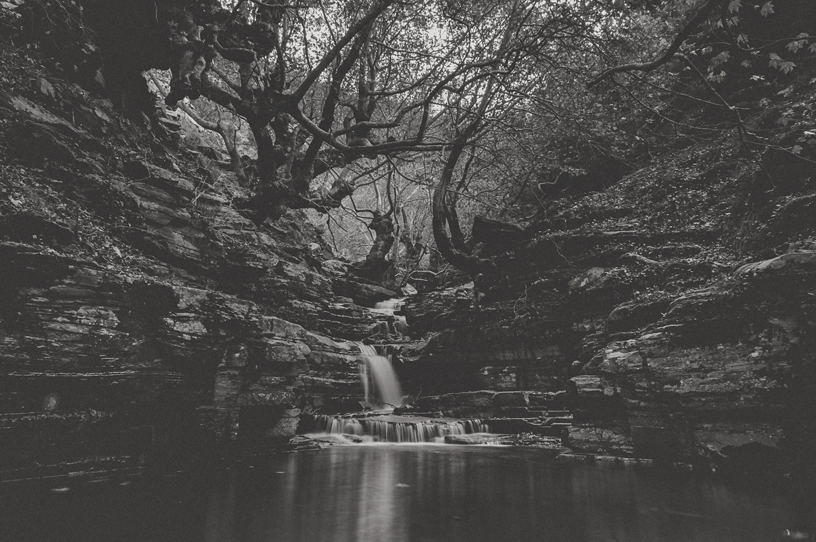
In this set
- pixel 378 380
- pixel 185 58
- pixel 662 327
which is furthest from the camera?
pixel 378 380

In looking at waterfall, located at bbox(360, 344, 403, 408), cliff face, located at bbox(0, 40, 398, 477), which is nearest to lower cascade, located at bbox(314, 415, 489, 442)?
cliff face, located at bbox(0, 40, 398, 477)

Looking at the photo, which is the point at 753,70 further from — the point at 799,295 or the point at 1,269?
the point at 1,269

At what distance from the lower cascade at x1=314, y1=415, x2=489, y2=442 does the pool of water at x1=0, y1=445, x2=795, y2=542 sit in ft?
14.7

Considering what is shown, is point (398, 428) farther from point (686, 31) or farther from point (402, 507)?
point (686, 31)

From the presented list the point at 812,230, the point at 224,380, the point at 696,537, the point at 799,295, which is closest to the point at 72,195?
the point at 224,380

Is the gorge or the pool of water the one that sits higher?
the gorge

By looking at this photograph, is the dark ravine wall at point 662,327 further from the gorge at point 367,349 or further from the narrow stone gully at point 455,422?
the narrow stone gully at point 455,422

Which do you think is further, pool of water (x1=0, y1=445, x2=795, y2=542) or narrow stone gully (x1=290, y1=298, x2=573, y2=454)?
narrow stone gully (x1=290, y1=298, x2=573, y2=454)

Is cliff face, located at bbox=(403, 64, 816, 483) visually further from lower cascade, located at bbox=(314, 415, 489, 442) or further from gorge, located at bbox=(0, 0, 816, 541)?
lower cascade, located at bbox=(314, 415, 489, 442)

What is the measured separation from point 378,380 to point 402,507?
34.4ft

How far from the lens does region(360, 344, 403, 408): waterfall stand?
15617 millimetres

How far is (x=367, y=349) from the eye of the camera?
1675 centimetres

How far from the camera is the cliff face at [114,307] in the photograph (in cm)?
655

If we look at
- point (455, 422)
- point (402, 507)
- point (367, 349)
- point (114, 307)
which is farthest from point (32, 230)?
point (367, 349)
